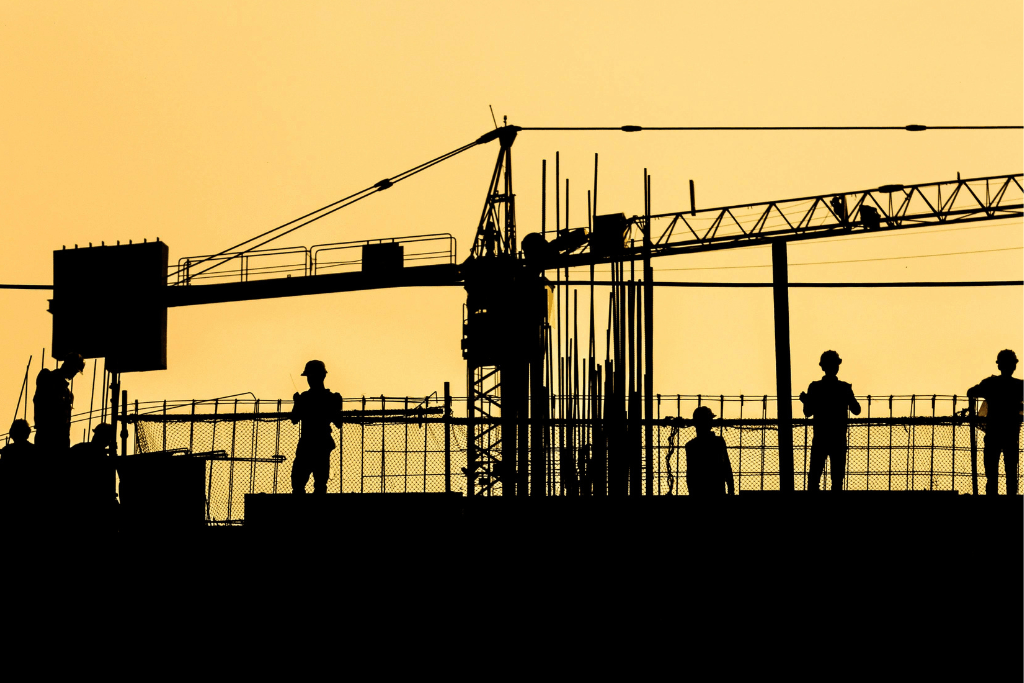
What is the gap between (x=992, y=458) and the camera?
478 inches

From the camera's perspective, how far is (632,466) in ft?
39.9

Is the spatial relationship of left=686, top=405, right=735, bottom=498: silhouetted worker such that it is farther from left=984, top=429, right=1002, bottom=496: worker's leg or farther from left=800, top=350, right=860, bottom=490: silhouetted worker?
left=984, top=429, right=1002, bottom=496: worker's leg

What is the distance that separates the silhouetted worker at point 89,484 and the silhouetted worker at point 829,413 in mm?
5940

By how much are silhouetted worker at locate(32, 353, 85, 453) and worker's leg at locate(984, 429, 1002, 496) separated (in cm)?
793

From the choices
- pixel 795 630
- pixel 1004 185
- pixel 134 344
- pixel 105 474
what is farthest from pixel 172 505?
pixel 134 344

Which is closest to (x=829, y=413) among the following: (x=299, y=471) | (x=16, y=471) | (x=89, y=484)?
(x=299, y=471)

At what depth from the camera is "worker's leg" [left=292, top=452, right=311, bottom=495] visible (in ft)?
37.8

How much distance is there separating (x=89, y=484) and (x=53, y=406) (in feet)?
2.31

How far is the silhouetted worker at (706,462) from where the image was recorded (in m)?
11.5

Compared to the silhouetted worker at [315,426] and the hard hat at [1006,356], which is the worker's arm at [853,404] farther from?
the silhouetted worker at [315,426]

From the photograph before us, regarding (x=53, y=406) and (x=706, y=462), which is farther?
(x=706, y=462)

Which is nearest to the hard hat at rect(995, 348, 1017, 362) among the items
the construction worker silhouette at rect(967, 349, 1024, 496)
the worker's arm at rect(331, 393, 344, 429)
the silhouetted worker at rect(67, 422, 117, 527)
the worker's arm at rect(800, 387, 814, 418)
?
the construction worker silhouette at rect(967, 349, 1024, 496)

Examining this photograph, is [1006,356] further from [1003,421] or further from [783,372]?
[783,372]

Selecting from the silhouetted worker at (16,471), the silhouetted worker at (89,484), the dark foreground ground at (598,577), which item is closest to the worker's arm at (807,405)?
the dark foreground ground at (598,577)
